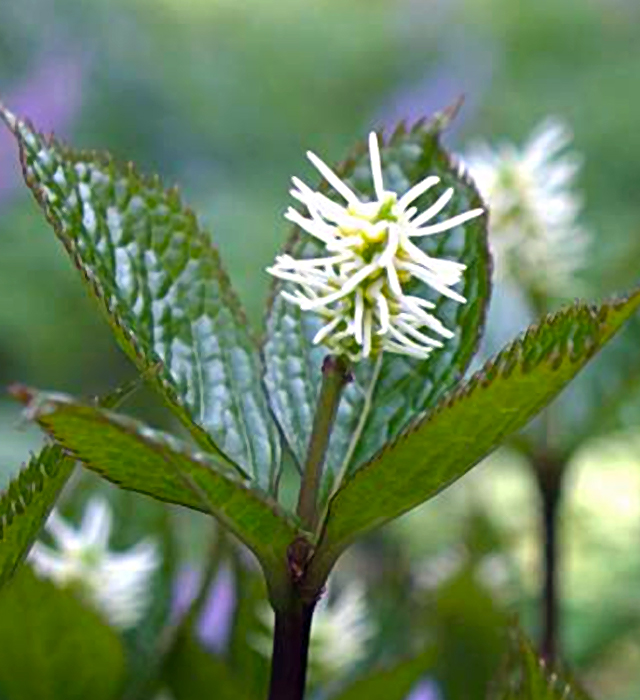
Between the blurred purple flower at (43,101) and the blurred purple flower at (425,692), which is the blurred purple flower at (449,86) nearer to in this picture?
the blurred purple flower at (43,101)

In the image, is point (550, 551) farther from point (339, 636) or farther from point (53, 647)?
point (53, 647)

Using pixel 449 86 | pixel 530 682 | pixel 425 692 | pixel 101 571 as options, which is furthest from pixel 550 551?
pixel 449 86

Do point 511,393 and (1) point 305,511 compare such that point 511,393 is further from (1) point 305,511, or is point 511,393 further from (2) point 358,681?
(2) point 358,681

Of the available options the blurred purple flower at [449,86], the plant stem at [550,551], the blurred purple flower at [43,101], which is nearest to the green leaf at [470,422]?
the plant stem at [550,551]

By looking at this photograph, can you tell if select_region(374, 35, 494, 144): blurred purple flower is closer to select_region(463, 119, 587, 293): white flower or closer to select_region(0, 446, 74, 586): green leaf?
select_region(463, 119, 587, 293): white flower

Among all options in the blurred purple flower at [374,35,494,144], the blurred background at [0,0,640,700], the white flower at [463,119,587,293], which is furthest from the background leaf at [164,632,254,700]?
the blurred purple flower at [374,35,494,144]

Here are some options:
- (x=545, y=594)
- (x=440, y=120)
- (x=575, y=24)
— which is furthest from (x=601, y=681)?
(x=575, y=24)
